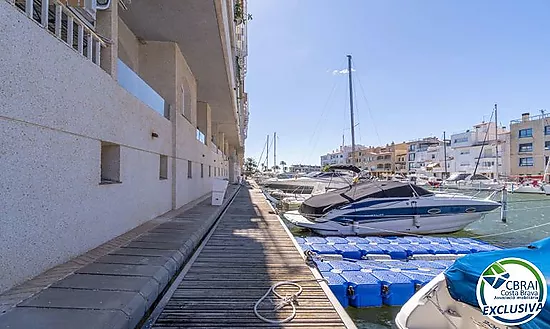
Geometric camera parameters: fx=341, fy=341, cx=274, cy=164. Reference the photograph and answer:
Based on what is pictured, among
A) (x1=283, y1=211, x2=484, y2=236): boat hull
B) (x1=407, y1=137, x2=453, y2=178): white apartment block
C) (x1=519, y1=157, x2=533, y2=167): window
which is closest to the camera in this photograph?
(x1=283, y1=211, x2=484, y2=236): boat hull

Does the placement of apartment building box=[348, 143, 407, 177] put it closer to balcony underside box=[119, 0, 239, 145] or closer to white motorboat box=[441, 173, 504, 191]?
white motorboat box=[441, 173, 504, 191]

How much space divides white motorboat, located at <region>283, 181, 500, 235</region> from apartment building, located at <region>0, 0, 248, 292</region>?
4920 millimetres

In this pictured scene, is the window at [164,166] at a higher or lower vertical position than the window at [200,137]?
lower

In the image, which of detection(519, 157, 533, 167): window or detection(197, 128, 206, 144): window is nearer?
detection(197, 128, 206, 144): window

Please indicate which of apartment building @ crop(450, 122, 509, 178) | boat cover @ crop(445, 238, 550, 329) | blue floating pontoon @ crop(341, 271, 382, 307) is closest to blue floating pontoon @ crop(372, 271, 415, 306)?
blue floating pontoon @ crop(341, 271, 382, 307)

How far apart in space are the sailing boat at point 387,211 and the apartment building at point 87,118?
4915 mm

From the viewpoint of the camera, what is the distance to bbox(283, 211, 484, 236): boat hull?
37.7 feet

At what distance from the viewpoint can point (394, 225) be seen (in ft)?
39.1

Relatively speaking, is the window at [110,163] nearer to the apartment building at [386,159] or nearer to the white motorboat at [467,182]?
the white motorboat at [467,182]

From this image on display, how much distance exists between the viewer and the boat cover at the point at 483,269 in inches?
86.1

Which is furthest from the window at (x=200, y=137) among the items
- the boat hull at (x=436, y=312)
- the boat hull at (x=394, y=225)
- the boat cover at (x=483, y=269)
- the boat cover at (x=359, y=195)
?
the boat cover at (x=483, y=269)

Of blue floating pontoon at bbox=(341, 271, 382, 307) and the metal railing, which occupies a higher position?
the metal railing

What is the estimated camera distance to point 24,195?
3486 mm

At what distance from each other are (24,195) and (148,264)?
1.61m
